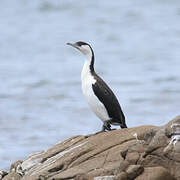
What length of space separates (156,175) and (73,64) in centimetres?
1930

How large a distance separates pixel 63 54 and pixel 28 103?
8.83m

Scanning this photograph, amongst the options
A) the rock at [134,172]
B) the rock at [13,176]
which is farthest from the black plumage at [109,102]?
the rock at [134,172]

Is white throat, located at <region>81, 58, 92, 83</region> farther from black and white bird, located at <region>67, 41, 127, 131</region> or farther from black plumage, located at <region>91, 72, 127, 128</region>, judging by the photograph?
black plumage, located at <region>91, 72, 127, 128</region>

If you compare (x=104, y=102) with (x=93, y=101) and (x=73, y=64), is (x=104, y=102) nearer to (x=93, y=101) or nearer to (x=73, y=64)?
(x=93, y=101)

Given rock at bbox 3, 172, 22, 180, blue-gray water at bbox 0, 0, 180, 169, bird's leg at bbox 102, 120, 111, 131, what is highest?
bird's leg at bbox 102, 120, 111, 131

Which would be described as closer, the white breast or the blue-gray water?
the white breast

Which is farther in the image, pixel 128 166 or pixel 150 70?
pixel 150 70

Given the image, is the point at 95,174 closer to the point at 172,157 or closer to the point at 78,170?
the point at 78,170

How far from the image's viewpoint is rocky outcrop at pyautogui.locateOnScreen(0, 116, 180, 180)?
10.0 meters

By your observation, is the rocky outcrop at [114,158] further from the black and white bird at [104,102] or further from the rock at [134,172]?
the black and white bird at [104,102]

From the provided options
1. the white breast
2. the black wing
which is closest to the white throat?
the white breast

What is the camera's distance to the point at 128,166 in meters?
10.1

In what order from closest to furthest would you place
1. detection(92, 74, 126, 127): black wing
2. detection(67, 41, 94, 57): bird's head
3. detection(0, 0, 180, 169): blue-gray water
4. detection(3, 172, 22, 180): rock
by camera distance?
detection(3, 172, 22, 180): rock, detection(92, 74, 126, 127): black wing, detection(67, 41, 94, 57): bird's head, detection(0, 0, 180, 169): blue-gray water

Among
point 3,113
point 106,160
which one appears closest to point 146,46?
point 3,113
